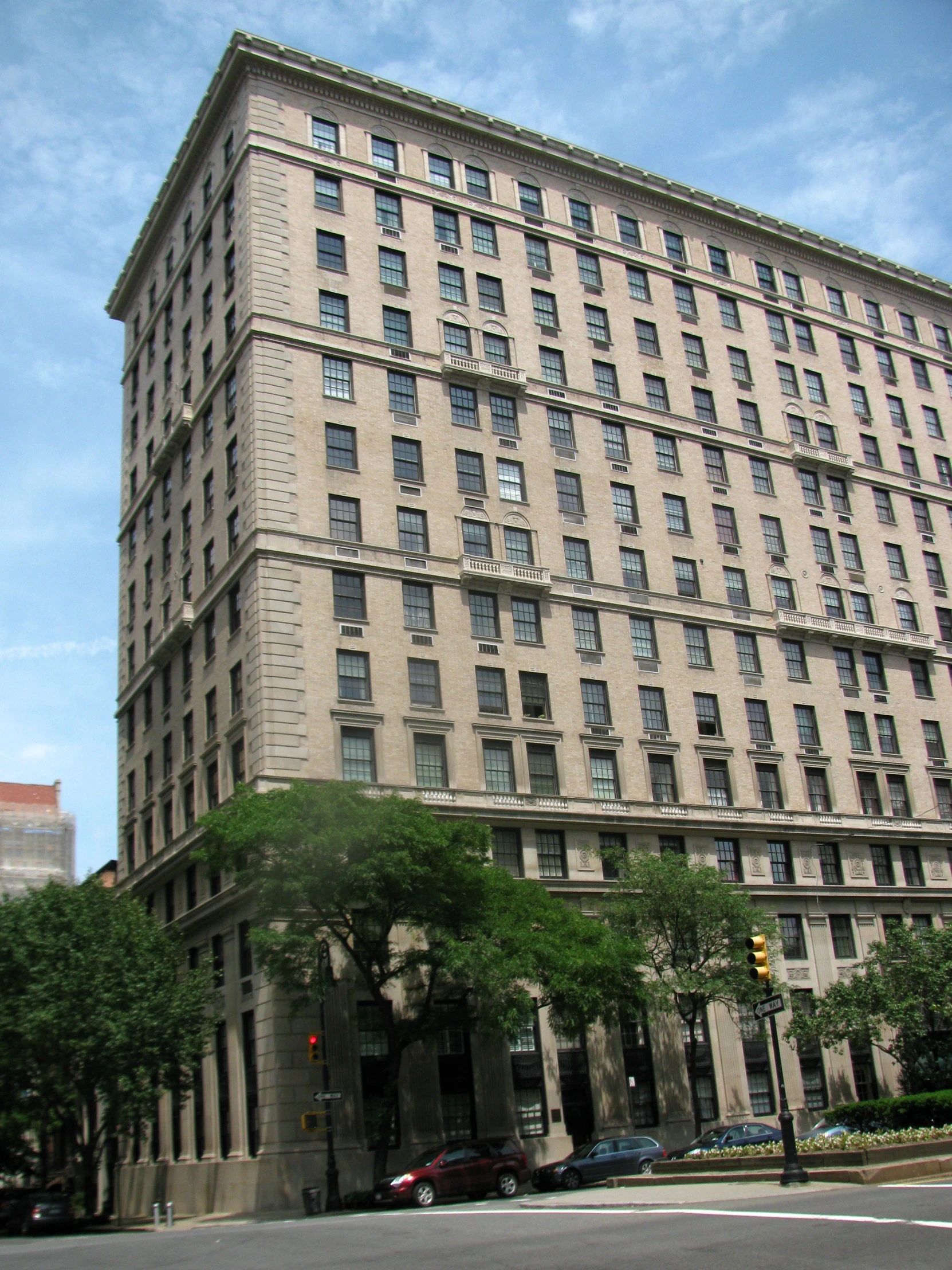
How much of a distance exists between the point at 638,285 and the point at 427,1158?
143 ft

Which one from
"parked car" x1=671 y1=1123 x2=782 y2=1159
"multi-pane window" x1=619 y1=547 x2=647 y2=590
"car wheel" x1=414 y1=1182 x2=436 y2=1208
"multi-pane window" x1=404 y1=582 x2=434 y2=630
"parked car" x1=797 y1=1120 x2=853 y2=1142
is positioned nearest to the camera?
"parked car" x1=797 y1=1120 x2=853 y2=1142

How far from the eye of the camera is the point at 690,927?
4275 cm

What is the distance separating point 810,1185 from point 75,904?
29.5m

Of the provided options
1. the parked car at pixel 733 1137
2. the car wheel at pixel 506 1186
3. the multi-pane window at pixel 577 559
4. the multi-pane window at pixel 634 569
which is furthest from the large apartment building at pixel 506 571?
the parked car at pixel 733 1137

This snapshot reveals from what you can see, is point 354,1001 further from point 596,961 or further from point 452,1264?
point 452,1264

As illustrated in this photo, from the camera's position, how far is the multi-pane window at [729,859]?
→ 5062 centimetres

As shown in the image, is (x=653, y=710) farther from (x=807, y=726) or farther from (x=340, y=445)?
(x=340, y=445)

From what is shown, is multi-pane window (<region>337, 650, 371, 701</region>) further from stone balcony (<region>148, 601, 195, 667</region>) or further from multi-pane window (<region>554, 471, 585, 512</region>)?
multi-pane window (<region>554, 471, 585, 512</region>)

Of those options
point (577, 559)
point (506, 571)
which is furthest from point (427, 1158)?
point (577, 559)

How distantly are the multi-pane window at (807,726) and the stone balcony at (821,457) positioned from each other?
1367 cm

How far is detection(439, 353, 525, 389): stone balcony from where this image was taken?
52.8 meters

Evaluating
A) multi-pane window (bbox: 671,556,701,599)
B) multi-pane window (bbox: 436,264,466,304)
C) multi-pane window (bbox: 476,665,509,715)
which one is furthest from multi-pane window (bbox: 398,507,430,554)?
multi-pane window (bbox: 671,556,701,599)

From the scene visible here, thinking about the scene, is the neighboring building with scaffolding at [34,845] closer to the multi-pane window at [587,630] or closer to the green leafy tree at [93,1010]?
the green leafy tree at [93,1010]

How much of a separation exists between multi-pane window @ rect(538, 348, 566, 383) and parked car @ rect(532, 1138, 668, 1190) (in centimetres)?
3303
